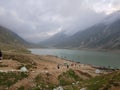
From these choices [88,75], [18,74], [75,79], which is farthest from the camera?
[88,75]

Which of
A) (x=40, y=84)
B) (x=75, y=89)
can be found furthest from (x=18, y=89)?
(x=75, y=89)

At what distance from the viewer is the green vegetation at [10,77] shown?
4729 centimetres

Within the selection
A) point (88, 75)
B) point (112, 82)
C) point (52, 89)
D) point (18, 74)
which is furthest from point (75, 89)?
point (88, 75)

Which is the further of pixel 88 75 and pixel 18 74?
pixel 88 75

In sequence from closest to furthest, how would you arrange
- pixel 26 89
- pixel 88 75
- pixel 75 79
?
pixel 26 89 < pixel 75 79 < pixel 88 75

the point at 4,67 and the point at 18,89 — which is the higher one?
the point at 4,67

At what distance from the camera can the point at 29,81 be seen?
156 ft

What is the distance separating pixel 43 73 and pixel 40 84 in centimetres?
467

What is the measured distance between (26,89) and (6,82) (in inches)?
193

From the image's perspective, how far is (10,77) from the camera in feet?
159

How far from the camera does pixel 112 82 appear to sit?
110 feet

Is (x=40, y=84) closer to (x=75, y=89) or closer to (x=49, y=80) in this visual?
(x=49, y=80)

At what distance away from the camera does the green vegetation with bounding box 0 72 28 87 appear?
4729 centimetres

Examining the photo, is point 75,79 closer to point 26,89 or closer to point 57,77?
point 57,77
